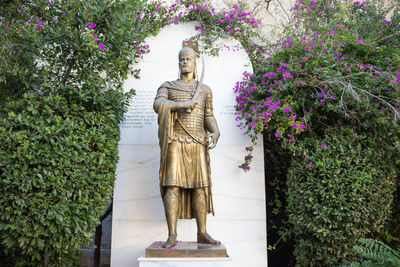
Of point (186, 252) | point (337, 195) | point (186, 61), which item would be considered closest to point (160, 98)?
point (186, 61)

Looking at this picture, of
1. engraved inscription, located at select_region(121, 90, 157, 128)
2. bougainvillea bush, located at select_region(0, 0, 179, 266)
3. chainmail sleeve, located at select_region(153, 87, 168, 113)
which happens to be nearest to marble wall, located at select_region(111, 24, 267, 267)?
engraved inscription, located at select_region(121, 90, 157, 128)

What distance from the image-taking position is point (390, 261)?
290 cm

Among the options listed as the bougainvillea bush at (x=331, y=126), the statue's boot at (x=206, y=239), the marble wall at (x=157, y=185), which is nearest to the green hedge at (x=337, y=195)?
the bougainvillea bush at (x=331, y=126)

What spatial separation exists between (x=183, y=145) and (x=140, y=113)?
1.58 metres

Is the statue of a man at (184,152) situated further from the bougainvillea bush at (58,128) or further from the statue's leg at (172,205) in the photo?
the bougainvillea bush at (58,128)

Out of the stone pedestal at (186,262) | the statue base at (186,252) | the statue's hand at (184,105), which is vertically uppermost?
the statue's hand at (184,105)

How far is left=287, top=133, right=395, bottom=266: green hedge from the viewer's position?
4.05 m

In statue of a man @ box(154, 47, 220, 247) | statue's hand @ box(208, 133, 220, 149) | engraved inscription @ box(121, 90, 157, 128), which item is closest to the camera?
statue of a man @ box(154, 47, 220, 247)

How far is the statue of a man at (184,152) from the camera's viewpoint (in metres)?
3.87

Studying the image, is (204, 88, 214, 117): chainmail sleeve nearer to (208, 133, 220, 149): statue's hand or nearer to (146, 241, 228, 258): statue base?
(208, 133, 220, 149): statue's hand

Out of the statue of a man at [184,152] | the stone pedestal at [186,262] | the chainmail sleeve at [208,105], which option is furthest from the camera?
the chainmail sleeve at [208,105]

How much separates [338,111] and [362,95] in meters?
0.36

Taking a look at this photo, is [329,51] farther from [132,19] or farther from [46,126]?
[46,126]

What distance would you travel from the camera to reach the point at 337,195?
13.5 feet
